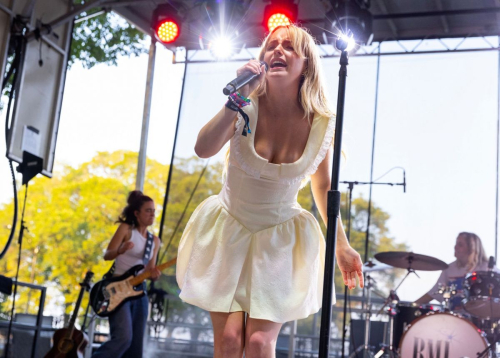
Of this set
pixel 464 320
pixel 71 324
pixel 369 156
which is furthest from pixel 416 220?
pixel 71 324

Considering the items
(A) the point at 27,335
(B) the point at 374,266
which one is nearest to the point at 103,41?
(A) the point at 27,335

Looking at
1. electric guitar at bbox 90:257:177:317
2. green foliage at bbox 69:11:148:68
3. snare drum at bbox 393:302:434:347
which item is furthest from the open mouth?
green foliage at bbox 69:11:148:68

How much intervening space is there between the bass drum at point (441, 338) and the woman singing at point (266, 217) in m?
3.77

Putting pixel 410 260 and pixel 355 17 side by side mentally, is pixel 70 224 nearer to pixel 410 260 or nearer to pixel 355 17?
pixel 355 17

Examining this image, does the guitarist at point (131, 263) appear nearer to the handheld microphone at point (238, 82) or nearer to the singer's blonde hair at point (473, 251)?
the singer's blonde hair at point (473, 251)

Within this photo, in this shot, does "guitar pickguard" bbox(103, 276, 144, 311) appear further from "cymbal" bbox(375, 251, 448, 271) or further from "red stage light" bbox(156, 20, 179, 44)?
"red stage light" bbox(156, 20, 179, 44)

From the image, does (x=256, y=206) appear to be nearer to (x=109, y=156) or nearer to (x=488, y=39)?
(x=488, y=39)

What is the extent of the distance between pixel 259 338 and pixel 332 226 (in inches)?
19.7

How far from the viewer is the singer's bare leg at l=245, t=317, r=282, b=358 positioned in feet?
7.68

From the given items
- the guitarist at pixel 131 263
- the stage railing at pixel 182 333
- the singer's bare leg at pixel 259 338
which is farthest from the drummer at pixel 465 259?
the singer's bare leg at pixel 259 338

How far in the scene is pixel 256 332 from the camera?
2371 mm

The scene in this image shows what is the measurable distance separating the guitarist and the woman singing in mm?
3242

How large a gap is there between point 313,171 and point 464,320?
3.96 metres

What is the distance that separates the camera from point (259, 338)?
2.36 metres
